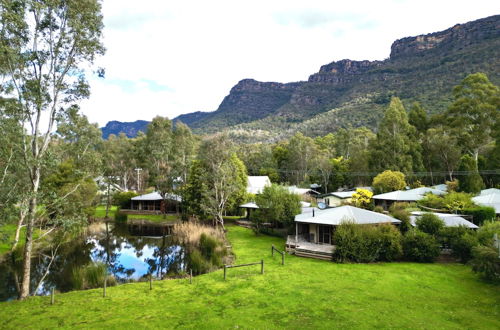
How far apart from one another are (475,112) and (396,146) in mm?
9716

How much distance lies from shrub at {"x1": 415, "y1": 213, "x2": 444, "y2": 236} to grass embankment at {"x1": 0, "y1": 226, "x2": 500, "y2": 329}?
269 centimetres

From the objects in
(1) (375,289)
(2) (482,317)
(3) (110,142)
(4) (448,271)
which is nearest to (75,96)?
(1) (375,289)

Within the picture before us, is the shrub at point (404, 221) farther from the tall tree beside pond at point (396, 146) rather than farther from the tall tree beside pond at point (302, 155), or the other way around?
the tall tree beside pond at point (302, 155)

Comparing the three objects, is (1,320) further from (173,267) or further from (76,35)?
(76,35)

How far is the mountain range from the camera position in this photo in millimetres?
71438

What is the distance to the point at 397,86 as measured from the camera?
9088 centimetres

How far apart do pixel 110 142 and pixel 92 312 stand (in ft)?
171

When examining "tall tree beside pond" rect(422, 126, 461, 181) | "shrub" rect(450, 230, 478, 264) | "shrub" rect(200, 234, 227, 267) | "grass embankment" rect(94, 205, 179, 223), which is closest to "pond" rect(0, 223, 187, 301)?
"shrub" rect(200, 234, 227, 267)

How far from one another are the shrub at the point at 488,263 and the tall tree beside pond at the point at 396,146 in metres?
28.2

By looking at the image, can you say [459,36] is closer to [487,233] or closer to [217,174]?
[487,233]

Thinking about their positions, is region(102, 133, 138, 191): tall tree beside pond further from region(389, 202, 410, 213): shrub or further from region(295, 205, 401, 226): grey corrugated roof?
region(389, 202, 410, 213): shrub

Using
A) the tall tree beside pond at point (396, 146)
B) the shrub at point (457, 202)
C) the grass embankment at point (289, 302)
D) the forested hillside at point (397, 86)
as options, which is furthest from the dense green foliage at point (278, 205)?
the forested hillside at point (397, 86)

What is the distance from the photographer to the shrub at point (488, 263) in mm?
12477

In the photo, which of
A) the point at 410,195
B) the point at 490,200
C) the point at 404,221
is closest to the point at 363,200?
the point at 410,195
